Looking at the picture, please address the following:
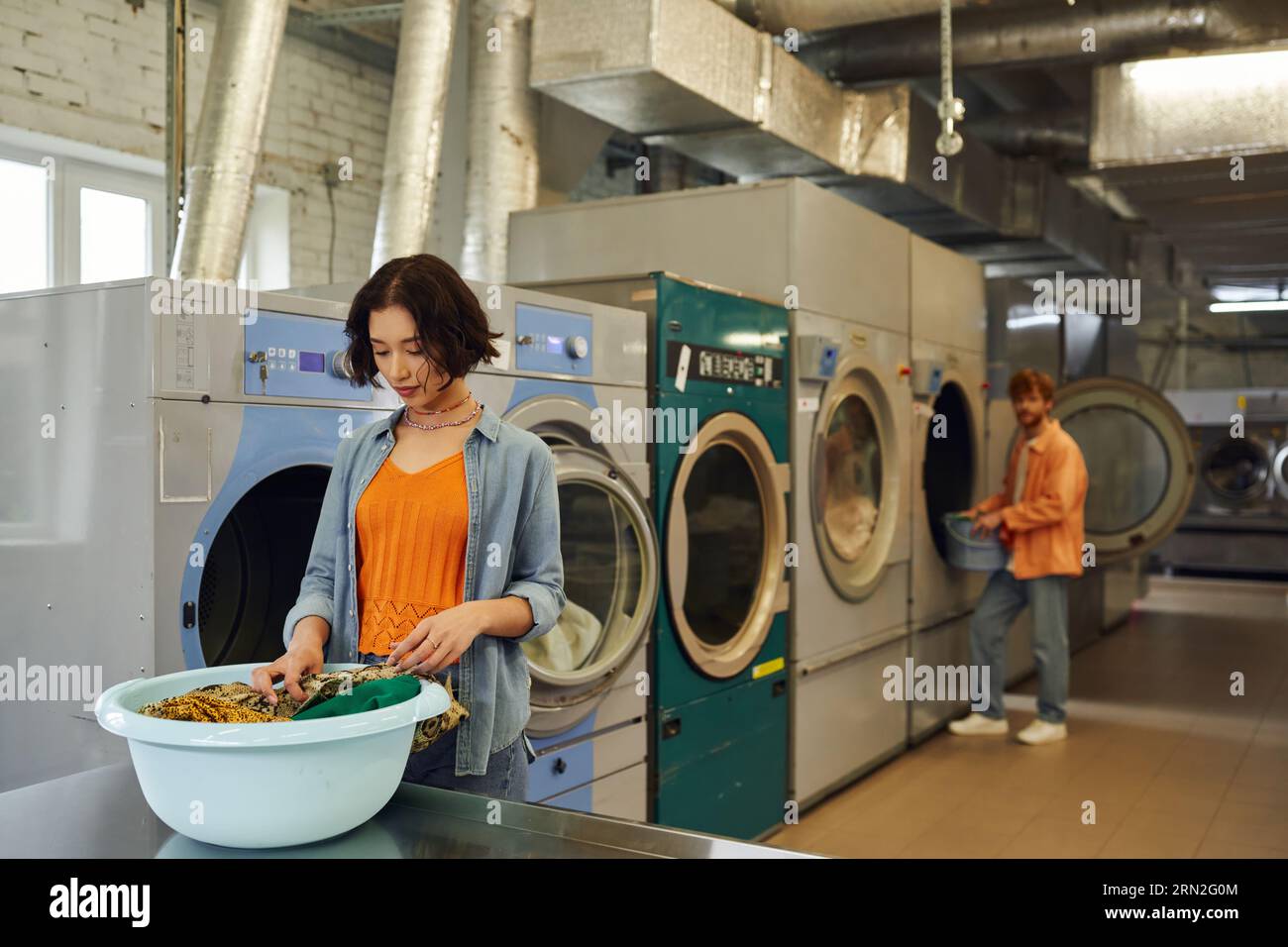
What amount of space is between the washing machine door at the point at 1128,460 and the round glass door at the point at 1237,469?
4837 mm

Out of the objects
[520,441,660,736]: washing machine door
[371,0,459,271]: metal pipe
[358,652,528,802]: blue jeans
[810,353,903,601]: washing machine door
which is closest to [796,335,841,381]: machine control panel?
[810,353,903,601]: washing machine door

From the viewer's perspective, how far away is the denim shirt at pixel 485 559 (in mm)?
1725

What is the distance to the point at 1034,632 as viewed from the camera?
5.32m

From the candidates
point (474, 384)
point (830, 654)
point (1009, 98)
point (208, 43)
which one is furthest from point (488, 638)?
point (1009, 98)

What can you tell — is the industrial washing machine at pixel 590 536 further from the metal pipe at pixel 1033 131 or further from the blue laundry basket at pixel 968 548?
the metal pipe at pixel 1033 131

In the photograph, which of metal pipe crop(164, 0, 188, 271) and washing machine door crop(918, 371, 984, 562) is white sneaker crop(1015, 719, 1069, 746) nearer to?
washing machine door crop(918, 371, 984, 562)

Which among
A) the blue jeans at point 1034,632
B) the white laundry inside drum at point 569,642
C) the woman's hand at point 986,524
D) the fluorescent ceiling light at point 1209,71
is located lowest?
the blue jeans at point 1034,632

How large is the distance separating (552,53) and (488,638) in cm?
292

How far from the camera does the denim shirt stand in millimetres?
1725

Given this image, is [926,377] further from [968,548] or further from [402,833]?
[402,833]

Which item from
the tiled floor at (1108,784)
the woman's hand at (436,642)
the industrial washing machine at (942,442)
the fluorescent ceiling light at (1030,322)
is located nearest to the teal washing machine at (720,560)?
the tiled floor at (1108,784)

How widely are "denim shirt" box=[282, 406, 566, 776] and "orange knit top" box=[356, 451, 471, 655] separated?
0.02 meters
